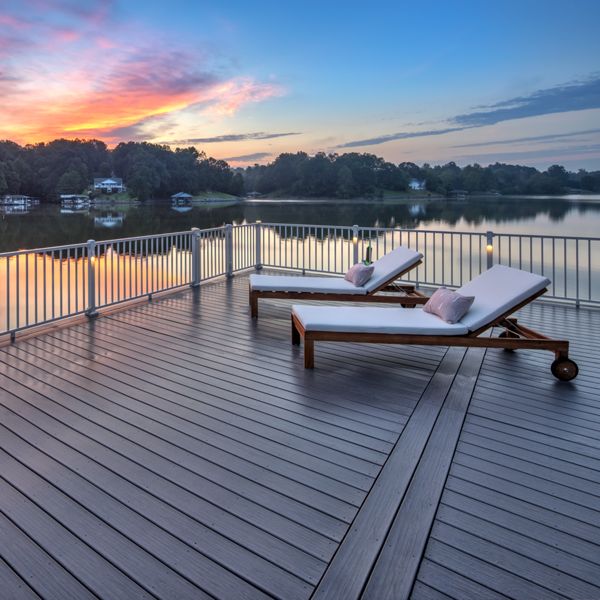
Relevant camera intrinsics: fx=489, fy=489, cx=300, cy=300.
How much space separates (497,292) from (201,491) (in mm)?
2962

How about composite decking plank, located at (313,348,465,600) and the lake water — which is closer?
composite decking plank, located at (313,348,465,600)

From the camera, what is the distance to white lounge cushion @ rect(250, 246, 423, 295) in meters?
5.40

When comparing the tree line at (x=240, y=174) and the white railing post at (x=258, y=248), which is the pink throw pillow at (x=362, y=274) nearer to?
the white railing post at (x=258, y=248)

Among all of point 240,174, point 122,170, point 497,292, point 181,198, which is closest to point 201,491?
point 497,292

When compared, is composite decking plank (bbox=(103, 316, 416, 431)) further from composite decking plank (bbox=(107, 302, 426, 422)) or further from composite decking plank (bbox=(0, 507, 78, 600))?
composite decking plank (bbox=(0, 507, 78, 600))

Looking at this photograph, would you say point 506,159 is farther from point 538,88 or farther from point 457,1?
point 457,1

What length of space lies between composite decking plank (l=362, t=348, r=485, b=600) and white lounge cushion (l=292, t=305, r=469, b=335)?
70cm

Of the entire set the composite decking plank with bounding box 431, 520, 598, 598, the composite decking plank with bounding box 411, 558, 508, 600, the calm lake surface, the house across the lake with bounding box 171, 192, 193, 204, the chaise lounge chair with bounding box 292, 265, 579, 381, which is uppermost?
the house across the lake with bounding box 171, 192, 193, 204

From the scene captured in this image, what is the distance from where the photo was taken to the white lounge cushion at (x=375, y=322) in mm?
3752

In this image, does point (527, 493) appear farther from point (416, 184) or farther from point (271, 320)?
point (416, 184)

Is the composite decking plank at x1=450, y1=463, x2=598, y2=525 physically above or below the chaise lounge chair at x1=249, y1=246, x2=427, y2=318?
below

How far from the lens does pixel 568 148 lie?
2092 cm

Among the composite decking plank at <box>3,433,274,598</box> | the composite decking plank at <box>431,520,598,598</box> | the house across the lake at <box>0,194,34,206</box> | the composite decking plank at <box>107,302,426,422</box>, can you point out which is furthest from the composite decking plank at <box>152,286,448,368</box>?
the house across the lake at <box>0,194,34,206</box>

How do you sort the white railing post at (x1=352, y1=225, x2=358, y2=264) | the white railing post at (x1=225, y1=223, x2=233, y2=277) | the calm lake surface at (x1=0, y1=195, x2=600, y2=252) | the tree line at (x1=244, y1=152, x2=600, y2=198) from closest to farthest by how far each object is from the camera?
the white railing post at (x1=352, y1=225, x2=358, y2=264)
the white railing post at (x1=225, y1=223, x2=233, y2=277)
the calm lake surface at (x1=0, y1=195, x2=600, y2=252)
the tree line at (x1=244, y1=152, x2=600, y2=198)
